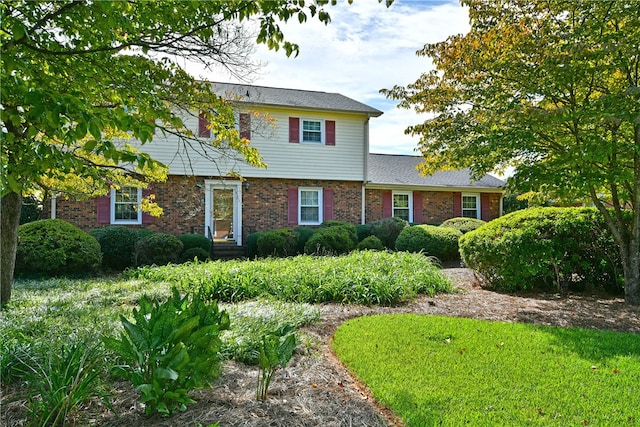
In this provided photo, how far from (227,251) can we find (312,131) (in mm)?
5672

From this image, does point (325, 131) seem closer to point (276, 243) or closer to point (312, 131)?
point (312, 131)

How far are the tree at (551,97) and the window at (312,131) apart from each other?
8485mm

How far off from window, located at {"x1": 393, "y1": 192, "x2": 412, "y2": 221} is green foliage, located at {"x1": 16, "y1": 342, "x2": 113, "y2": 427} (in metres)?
15.2

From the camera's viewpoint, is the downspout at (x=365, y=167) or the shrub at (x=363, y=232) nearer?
the shrub at (x=363, y=232)

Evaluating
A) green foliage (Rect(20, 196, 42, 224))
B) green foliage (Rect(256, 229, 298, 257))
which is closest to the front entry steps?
green foliage (Rect(256, 229, 298, 257))

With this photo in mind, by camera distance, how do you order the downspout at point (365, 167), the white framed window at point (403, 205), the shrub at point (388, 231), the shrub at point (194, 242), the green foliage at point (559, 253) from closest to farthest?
the green foliage at point (559, 253) → the shrub at point (194, 242) → the shrub at point (388, 231) → the downspout at point (365, 167) → the white framed window at point (403, 205)

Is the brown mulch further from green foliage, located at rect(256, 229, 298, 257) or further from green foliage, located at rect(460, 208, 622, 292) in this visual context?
green foliage, located at rect(256, 229, 298, 257)

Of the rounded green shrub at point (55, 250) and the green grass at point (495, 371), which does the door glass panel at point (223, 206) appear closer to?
the rounded green shrub at point (55, 250)

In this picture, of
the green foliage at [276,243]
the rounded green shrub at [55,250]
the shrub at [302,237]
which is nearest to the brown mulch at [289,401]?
the green foliage at [276,243]

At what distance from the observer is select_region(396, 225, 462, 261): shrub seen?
13594 millimetres

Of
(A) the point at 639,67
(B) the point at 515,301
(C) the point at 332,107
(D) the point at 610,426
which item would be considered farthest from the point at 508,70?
(C) the point at 332,107

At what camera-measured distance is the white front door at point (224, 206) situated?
15008 mm

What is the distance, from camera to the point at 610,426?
2816 millimetres

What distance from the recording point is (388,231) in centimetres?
1494
